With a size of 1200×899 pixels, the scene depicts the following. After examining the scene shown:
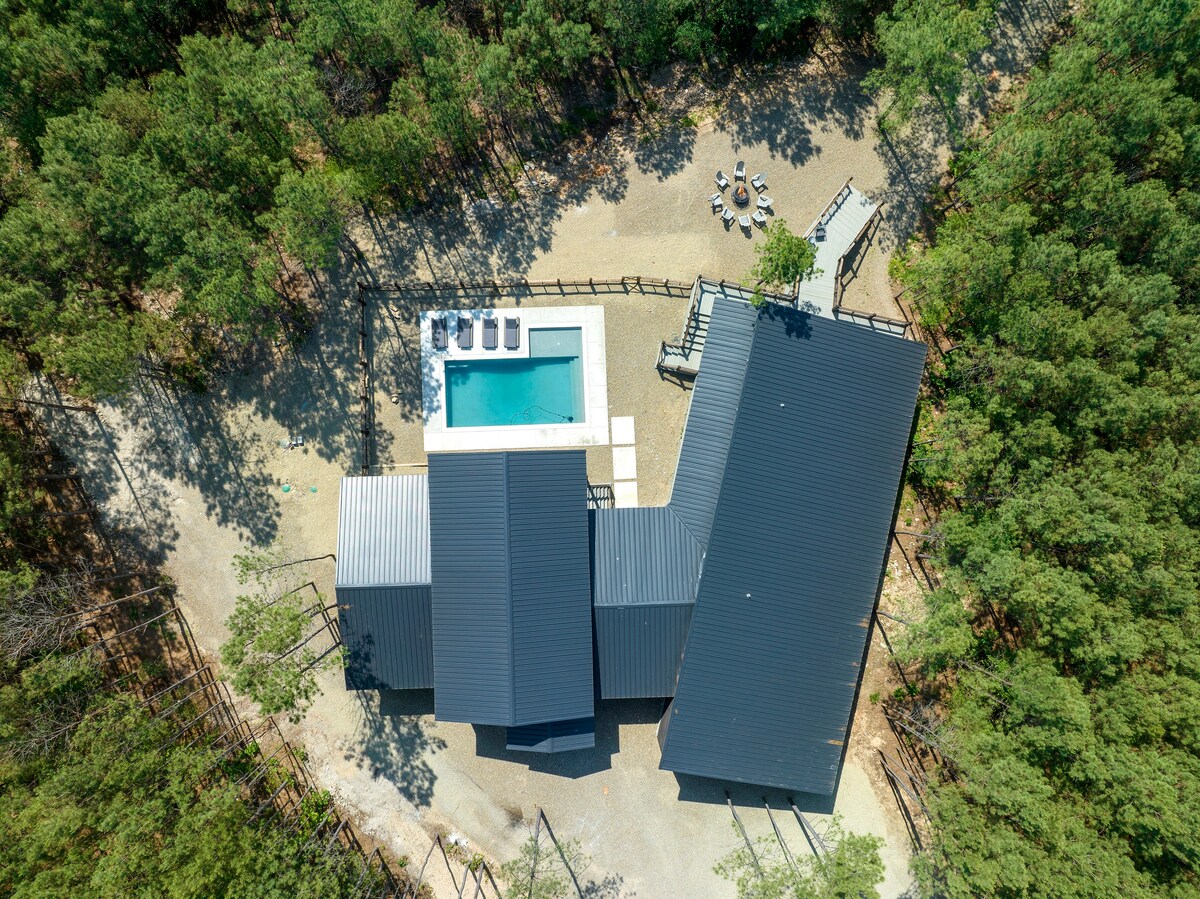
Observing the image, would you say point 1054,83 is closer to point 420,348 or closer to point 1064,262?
point 1064,262

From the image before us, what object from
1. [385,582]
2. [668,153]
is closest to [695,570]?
[385,582]

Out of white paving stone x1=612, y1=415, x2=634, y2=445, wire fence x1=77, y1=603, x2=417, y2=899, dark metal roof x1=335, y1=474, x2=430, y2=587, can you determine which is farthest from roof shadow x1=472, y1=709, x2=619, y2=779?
white paving stone x1=612, y1=415, x2=634, y2=445

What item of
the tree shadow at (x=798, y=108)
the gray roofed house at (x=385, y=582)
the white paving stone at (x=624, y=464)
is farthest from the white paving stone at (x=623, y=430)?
the tree shadow at (x=798, y=108)

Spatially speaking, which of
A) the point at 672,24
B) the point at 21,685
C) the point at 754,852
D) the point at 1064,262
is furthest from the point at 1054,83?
the point at 21,685

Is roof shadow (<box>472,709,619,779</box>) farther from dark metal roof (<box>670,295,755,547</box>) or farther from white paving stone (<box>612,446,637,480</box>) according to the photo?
white paving stone (<box>612,446,637,480</box>)

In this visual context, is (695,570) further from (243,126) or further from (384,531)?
(243,126)

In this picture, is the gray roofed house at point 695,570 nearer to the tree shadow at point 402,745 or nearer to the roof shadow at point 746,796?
the roof shadow at point 746,796

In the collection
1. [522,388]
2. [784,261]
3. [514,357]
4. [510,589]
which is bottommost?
[510,589]
